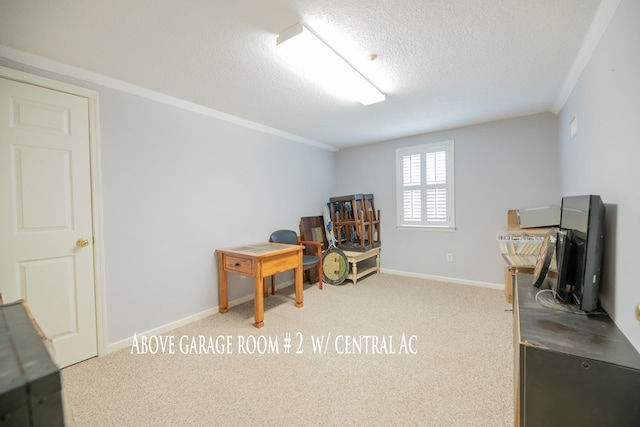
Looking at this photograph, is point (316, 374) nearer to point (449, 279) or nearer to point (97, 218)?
point (97, 218)

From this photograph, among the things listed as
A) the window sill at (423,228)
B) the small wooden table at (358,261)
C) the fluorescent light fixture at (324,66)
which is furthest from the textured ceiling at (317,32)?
the small wooden table at (358,261)

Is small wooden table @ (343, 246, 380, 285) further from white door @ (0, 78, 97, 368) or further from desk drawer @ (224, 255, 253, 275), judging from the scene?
white door @ (0, 78, 97, 368)

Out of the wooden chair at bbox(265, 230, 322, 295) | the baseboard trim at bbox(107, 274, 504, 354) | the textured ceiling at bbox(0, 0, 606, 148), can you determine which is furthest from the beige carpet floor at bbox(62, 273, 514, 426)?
the textured ceiling at bbox(0, 0, 606, 148)

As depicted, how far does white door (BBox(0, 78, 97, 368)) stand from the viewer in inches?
68.0

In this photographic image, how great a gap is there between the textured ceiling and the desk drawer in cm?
162

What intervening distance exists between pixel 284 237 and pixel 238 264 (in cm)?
97

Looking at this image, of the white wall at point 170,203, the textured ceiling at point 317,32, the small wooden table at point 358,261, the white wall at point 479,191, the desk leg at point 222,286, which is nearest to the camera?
the textured ceiling at point 317,32

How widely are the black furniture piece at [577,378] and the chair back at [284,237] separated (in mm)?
2796

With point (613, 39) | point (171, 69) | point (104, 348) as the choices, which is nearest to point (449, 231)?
point (613, 39)

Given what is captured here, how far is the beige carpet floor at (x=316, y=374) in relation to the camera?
58.2 inches

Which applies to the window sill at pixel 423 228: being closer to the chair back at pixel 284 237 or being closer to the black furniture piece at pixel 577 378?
the chair back at pixel 284 237

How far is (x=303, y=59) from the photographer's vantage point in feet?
6.16

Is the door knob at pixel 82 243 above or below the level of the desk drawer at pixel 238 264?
above

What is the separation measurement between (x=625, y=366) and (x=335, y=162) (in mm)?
4372
